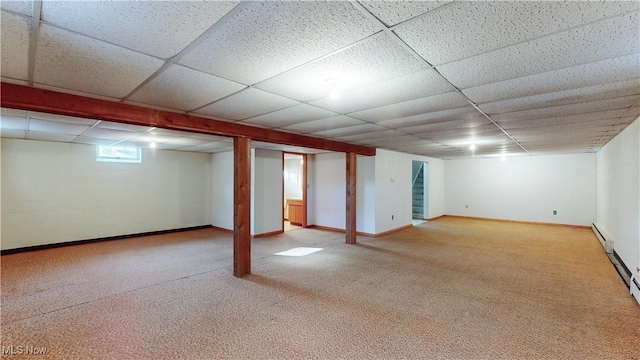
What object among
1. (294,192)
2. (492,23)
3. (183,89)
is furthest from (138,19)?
(294,192)

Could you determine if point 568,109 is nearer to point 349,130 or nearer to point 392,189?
point 349,130

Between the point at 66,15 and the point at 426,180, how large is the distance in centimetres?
891

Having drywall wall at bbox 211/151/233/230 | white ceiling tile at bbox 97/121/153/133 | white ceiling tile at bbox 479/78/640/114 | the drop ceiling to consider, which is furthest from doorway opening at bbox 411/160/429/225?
white ceiling tile at bbox 97/121/153/133

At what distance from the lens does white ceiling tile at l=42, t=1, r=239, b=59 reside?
1242 mm

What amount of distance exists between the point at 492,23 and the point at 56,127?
17.0ft

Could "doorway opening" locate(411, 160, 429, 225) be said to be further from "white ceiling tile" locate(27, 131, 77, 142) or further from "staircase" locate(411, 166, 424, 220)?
"white ceiling tile" locate(27, 131, 77, 142)

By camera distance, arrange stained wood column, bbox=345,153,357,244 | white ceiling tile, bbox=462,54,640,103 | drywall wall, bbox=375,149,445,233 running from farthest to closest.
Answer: drywall wall, bbox=375,149,445,233, stained wood column, bbox=345,153,357,244, white ceiling tile, bbox=462,54,640,103

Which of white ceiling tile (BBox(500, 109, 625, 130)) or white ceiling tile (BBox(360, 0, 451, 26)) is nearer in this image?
white ceiling tile (BBox(360, 0, 451, 26))

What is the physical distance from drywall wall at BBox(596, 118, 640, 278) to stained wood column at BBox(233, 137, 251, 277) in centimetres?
472

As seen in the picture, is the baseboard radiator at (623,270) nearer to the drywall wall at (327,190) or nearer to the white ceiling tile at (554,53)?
the white ceiling tile at (554,53)

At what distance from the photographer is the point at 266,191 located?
6.59 meters

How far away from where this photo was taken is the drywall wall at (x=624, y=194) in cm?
342

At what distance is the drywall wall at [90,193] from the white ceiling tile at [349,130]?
171 inches

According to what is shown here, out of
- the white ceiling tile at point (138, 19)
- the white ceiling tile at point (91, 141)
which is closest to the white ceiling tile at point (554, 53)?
the white ceiling tile at point (138, 19)
